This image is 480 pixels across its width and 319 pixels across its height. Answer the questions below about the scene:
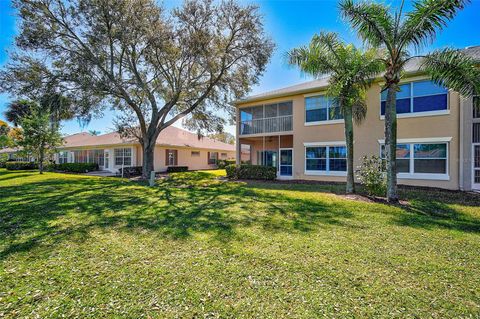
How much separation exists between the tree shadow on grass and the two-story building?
256 inches

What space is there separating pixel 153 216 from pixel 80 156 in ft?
100

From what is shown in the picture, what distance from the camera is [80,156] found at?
31281mm

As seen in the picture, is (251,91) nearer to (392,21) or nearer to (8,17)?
(392,21)

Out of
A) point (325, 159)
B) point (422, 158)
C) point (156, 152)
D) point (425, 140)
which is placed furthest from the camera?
point (156, 152)

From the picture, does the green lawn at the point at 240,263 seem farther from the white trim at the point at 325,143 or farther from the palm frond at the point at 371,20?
the white trim at the point at 325,143

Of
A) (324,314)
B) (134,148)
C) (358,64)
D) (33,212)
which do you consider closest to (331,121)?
(358,64)

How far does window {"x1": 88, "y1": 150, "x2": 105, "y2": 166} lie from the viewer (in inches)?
1118

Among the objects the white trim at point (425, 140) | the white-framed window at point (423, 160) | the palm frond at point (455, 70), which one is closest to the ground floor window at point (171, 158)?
the white-framed window at point (423, 160)

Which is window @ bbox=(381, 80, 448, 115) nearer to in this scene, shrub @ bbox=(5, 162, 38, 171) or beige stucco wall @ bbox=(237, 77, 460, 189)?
beige stucco wall @ bbox=(237, 77, 460, 189)

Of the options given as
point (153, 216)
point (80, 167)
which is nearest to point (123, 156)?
point (80, 167)

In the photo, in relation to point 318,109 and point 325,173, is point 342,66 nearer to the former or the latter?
point 318,109

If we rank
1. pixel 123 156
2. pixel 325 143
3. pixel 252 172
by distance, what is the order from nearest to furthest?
pixel 325 143 < pixel 252 172 < pixel 123 156

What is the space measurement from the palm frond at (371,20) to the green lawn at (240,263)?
6687mm

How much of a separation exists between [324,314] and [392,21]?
418 inches
